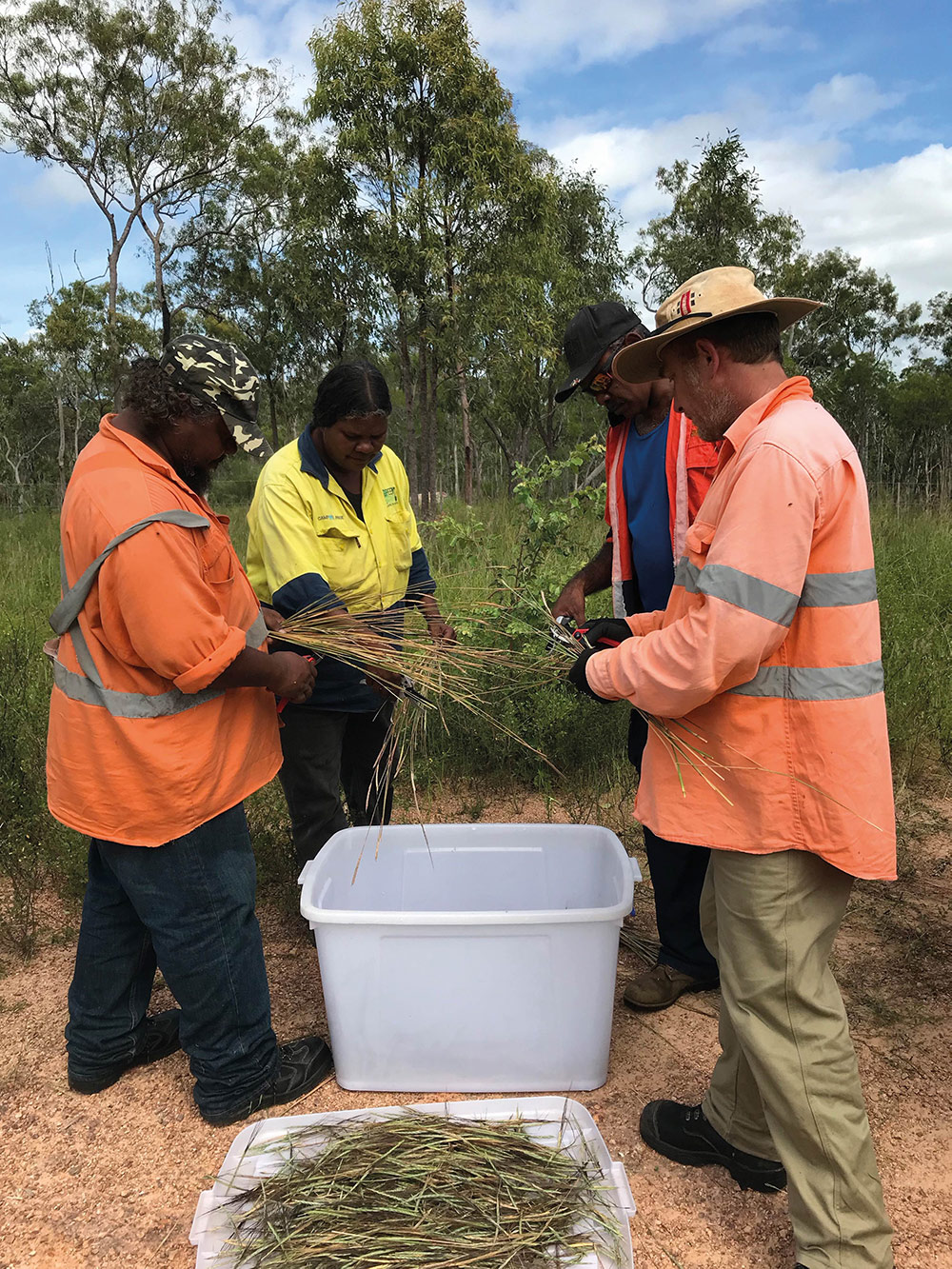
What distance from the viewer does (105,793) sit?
2043 mm

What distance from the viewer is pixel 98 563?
190 centimetres

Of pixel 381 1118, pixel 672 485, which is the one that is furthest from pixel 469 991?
pixel 672 485

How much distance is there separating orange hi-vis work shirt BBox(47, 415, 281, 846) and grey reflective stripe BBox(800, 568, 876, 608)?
128cm

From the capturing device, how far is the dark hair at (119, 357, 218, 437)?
2006 millimetres

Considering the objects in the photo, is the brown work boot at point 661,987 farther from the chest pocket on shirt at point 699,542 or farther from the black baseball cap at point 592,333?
the black baseball cap at point 592,333

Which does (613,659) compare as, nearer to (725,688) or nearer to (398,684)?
(725,688)

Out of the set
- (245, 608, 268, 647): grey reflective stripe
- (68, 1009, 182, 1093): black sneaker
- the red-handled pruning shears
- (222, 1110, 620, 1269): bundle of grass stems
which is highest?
(245, 608, 268, 647): grey reflective stripe

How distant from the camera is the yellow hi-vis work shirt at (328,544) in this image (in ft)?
8.63

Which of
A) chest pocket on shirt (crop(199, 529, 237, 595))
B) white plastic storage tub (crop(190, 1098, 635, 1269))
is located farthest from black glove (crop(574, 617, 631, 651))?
white plastic storage tub (crop(190, 1098, 635, 1269))

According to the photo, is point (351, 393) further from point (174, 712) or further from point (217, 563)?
point (174, 712)

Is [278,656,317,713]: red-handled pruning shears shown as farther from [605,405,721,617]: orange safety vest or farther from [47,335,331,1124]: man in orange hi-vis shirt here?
[605,405,721,617]: orange safety vest

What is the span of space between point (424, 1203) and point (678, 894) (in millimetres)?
1245

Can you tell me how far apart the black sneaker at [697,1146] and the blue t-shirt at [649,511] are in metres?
1.36

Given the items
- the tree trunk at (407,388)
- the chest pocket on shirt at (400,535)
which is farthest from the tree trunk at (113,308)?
the chest pocket on shirt at (400,535)
